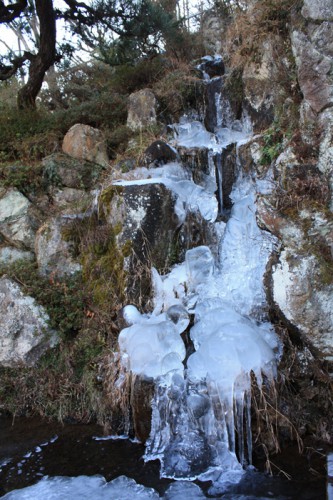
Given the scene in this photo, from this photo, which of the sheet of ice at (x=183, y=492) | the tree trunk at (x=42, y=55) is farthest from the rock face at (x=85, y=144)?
the sheet of ice at (x=183, y=492)

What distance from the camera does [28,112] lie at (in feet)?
27.0

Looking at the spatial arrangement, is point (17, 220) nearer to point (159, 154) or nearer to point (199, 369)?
point (159, 154)

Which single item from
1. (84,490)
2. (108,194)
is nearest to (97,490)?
(84,490)

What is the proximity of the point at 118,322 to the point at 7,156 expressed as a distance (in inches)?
158

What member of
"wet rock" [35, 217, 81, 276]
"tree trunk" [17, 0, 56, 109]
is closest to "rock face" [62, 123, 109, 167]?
"tree trunk" [17, 0, 56, 109]

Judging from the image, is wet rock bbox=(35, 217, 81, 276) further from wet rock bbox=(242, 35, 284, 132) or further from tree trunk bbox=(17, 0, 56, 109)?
tree trunk bbox=(17, 0, 56, 109)

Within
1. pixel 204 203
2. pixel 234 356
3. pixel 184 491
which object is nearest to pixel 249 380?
pixel 234 356

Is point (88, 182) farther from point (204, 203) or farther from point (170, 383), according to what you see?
point (170, 383)

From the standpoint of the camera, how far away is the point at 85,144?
24.8ft

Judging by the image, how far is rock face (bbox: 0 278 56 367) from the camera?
533 centimetres

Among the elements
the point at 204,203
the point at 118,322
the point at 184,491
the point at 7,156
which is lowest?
Result: the point at 184,491

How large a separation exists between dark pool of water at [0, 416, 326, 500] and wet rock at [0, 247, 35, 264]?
85.1 inches

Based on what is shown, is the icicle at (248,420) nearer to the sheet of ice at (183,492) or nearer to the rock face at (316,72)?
the sheet of ice at (183,492)

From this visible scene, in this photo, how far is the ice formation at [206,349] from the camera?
3979 mm
